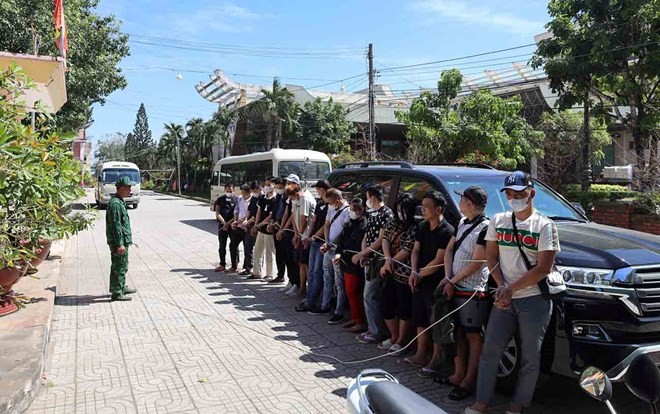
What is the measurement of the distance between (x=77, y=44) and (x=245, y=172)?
748cm

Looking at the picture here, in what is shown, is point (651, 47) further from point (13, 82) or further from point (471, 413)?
point (13, 82)

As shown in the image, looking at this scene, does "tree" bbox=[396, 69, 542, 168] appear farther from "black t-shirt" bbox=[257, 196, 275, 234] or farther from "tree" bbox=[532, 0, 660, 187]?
"black t-shirt" bbox=[257, 196, 275, 234]

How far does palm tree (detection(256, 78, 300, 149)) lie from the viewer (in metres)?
39.2

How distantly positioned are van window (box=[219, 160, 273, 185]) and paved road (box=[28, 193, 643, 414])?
33.1 ft

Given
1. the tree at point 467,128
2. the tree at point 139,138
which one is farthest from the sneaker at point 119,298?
the tree at point 139,138

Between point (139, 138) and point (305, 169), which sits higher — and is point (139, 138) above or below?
above

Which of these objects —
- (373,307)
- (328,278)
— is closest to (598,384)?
(373,307)

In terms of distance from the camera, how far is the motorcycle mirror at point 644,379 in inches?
85.7

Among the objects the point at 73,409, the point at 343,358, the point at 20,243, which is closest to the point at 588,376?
the point at 343,358

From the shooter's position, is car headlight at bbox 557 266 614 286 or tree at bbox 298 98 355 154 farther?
tree at bbox 298 98 355 154

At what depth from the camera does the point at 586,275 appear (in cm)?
393

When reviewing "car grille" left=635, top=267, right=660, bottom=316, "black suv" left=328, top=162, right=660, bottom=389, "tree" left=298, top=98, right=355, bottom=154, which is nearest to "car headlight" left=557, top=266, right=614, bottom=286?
"black suv" left=328, top=162, right=660, bottom=389

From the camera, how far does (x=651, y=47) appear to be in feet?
48.4

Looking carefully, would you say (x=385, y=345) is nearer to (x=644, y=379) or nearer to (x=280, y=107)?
(x=644, y=379)
